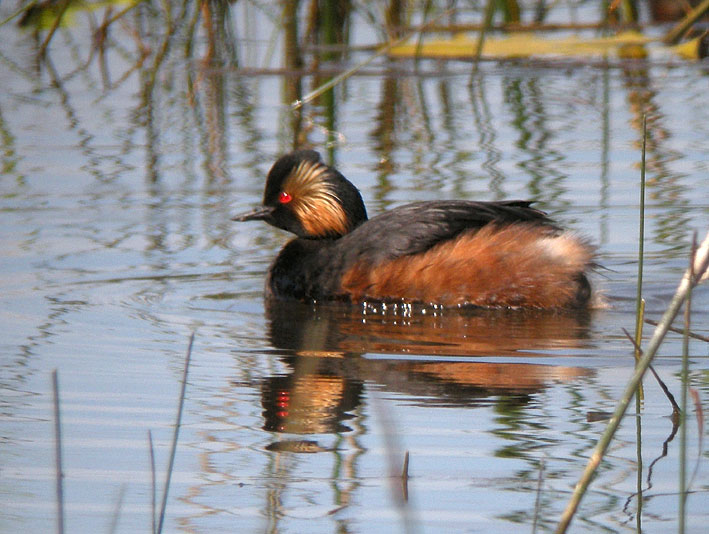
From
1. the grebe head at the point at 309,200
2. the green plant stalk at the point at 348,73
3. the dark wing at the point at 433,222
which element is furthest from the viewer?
the grebe head at the point at 309,200

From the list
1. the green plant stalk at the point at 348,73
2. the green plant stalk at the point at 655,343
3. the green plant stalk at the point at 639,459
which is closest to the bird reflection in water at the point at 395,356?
the green plant stalk at the point at 639,459

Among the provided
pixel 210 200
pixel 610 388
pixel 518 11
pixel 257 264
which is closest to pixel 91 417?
pixel 610 388

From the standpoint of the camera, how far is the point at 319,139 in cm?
1004

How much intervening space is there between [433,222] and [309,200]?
40.3 inches

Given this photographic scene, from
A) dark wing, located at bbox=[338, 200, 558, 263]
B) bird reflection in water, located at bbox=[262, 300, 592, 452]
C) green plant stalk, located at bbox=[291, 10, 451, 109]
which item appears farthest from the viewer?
green plant stalk, located at bbox=[291, 10, 451, 109]

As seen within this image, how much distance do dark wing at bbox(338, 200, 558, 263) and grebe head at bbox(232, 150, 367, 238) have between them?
25.3 inches

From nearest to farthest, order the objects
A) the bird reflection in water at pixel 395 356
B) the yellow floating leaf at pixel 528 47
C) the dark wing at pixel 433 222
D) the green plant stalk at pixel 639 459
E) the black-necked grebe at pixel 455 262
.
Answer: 1. the green plant stalk at pixel 639 459
2. the bird reflection in water at pixel 395 356
3. the black-necked grebe at pixel 455 262
4. the dark wing at pixel 433 222
5. the yellow floating leaf at pixel 528 47

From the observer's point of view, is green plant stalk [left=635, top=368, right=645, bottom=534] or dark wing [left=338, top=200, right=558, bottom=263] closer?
green plant stalk [left=635, top=368, right=645, bottom=534]

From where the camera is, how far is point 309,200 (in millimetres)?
7457

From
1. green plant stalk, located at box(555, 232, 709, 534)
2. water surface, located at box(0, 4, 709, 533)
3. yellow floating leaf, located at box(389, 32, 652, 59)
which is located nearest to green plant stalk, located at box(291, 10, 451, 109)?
water surface, located at box(0, 4, 709, 533)

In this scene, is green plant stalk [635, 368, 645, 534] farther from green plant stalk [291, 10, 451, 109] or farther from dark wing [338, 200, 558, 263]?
green plant stalk [291, 10, 451, 109]

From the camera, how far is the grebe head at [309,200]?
7418mm

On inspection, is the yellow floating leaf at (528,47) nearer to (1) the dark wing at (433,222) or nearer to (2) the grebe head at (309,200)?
(2) the grebe head at (309,200)

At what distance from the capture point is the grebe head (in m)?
7.42
